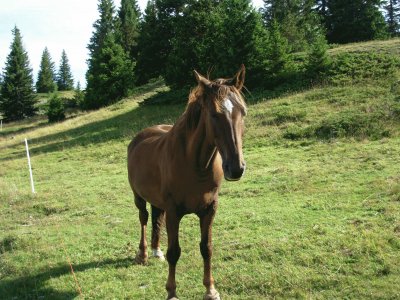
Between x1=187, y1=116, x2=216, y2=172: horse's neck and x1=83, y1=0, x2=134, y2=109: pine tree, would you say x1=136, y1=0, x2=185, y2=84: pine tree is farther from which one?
x1=187, y1=116, x2=216, y2=172: horse's neck

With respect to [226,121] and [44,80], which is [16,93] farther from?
[226,121]

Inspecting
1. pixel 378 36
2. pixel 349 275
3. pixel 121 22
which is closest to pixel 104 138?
pixel 349 275

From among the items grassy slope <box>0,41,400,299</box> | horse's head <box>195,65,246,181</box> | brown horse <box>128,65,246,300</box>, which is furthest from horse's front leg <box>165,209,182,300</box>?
horse's head <box>195,65,246,181</box>

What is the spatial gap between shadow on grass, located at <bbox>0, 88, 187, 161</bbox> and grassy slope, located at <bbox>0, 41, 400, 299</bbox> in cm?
511

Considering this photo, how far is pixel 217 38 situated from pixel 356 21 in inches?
840

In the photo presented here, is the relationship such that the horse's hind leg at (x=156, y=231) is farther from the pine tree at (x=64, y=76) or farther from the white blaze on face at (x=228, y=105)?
the pine tree at (x=64, y=76)

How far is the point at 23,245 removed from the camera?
6926 mm

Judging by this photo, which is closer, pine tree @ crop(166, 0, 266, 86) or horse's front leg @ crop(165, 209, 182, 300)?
horse's front leg @ crop(165, 209, 182, 300)

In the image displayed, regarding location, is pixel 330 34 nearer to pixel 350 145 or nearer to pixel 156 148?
pixel 350 145

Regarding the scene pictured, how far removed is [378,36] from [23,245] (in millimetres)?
39200

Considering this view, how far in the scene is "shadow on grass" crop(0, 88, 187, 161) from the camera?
20734 millimetres

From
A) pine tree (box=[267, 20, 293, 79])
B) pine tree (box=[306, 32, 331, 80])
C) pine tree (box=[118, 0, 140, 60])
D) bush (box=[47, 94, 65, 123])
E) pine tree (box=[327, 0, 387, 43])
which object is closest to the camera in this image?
pine tree (box=[306, 32, 331, 80])

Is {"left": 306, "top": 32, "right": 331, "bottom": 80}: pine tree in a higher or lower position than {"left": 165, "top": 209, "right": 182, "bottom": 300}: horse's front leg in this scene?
higher

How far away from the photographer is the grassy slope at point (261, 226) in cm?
480
